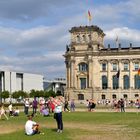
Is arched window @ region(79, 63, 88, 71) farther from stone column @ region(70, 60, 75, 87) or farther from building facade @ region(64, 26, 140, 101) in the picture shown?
stone column @ region(70, 60, 75, 87)

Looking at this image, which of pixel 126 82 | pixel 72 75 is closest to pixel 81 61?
pixel 72 75

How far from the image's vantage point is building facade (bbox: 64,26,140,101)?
13500 cm

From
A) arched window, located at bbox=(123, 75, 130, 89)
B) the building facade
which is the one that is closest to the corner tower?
the building facade

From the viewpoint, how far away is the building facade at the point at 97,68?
5315 inches

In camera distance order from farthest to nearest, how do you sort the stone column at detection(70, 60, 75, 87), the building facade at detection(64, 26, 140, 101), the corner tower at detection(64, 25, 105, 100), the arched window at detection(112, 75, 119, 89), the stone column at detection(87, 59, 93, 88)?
the stone column at detection(70, 60, 75, 87), the corner tower at detection(64, 25, 105, 100), the stone column at detection(87, 59, 93, 88), the arched window at detection(112, 75, 119, 89), the building facade at detection(64, 26, 140, 101)

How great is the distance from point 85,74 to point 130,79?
14.3 meters

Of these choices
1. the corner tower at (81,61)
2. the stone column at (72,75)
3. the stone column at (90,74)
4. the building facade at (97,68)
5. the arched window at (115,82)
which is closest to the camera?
the building facade at (97,68)

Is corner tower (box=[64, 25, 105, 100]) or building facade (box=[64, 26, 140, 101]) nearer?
building facade (box=[64, 26, 140, 101])

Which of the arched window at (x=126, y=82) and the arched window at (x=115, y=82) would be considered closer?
the arched window at (x=126, y=82)

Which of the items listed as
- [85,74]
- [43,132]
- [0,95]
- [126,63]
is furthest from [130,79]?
[43,132]

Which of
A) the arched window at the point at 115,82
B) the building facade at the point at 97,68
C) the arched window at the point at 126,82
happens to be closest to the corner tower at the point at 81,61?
the building facade at the point at 97,68

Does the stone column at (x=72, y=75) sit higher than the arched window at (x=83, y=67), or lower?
lower

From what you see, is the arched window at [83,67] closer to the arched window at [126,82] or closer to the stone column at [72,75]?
the stone column at [72,75]

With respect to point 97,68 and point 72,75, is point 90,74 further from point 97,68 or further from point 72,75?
point 72,75
